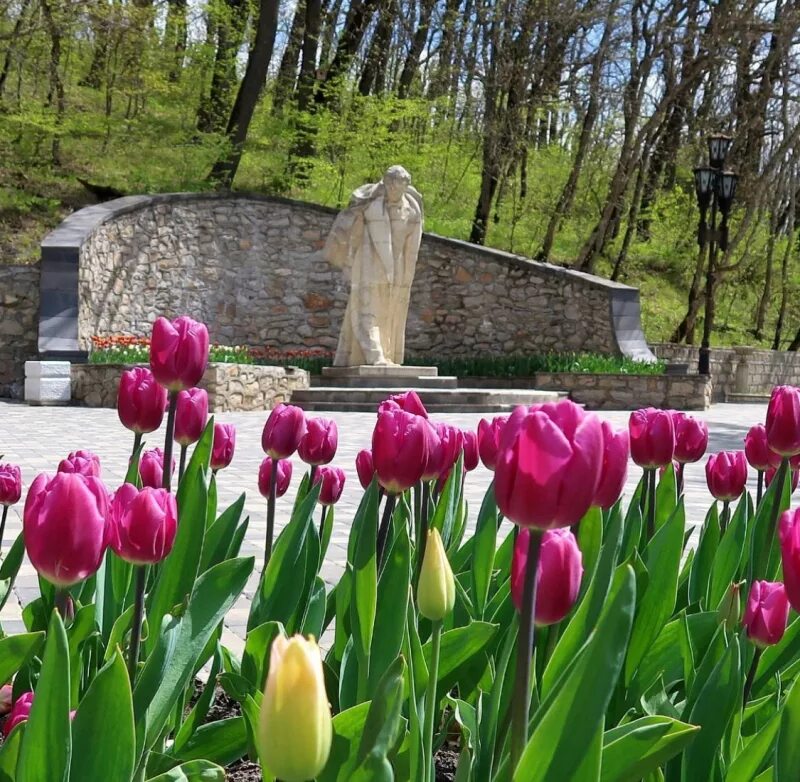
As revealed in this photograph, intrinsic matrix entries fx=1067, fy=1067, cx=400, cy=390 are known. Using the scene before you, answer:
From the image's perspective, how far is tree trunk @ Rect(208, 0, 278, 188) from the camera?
22.1 m

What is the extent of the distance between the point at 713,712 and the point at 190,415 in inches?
51.2

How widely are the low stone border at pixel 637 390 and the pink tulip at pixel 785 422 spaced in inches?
613

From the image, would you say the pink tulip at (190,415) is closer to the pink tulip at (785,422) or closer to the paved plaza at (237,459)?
the paved plaza at (237,459)

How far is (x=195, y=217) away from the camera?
19703mm

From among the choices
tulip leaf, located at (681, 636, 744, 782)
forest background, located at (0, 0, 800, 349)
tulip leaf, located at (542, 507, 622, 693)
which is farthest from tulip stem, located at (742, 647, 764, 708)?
forest background, located at (0, 0, 800, 349)

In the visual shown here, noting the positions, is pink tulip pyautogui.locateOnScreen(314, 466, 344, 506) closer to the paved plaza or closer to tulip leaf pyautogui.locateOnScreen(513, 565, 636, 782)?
the paved plaza

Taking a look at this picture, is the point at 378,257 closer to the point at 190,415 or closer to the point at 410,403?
the point at 190,415

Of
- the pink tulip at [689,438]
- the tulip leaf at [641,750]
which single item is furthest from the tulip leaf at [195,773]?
the pink tulip at [689,438]

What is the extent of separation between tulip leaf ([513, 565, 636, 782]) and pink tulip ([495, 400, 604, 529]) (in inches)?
3.5

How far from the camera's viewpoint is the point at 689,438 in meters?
2.39

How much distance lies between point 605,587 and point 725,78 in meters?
25.5

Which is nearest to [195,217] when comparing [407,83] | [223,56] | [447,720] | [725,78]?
[223,56]

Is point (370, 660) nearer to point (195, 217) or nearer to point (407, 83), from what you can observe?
point (195, 217)

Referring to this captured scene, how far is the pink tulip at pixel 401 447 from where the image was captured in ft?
5.28
